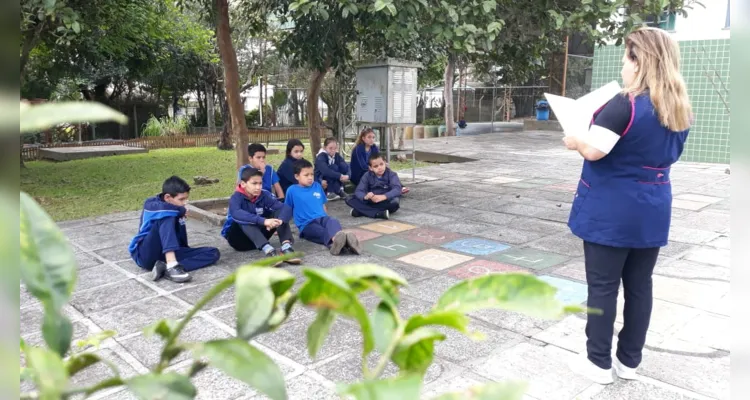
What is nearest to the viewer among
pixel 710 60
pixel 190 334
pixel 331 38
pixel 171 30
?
pixel 190 334

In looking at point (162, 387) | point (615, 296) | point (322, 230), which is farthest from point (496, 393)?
point (322, 230)

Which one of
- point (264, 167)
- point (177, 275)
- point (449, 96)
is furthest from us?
point (449, 96)

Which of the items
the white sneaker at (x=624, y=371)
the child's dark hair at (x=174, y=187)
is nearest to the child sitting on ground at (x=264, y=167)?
the child's dark hair at (x=174, y=187)

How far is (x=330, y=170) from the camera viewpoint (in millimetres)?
8383

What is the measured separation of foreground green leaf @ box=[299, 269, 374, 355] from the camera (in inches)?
28.0

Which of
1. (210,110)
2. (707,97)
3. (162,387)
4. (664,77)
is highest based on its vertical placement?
(707,97)

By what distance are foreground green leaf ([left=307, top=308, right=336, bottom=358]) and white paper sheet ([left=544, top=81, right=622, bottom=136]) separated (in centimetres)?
243

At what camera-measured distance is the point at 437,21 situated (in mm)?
5750

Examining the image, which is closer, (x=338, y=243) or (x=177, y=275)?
(x=177, y=275)

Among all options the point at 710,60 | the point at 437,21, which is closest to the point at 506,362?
the point at 437,21

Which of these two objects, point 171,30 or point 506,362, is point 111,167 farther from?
point 506,362

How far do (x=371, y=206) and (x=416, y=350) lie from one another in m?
6.63

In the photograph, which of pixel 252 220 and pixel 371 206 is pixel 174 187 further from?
pixel 371 206

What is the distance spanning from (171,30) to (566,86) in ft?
37.5
